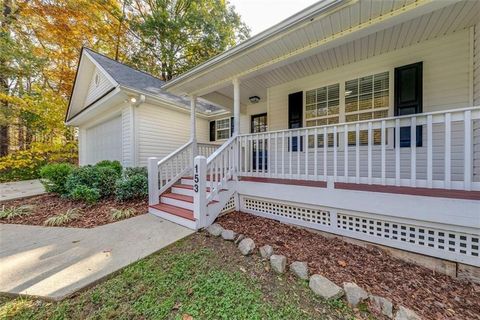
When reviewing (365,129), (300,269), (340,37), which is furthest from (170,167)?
(340,37)

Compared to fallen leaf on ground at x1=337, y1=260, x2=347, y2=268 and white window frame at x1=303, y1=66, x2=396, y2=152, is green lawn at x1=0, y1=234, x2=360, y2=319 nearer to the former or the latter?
fallen leaf on ground at x1=337, y1=260, x2=347, y2=268

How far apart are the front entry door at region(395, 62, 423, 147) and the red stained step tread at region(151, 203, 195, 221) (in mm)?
4242

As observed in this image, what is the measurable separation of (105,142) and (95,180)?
3.65 metres

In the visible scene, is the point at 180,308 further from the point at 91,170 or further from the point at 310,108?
the point at 91,170

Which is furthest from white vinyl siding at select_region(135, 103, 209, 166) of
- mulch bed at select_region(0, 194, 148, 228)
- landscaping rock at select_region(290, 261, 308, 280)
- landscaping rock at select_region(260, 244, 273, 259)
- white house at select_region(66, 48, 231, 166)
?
landscaping rock at select_region(290, 261, 308, 280)

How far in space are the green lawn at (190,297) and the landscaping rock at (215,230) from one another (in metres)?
0.70

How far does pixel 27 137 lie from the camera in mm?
12875

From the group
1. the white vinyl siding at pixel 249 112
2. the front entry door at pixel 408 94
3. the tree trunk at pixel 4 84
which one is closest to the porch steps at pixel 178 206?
the white vinyl siding at pixel 249 112

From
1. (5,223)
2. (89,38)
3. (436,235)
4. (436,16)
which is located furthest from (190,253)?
(89,38)

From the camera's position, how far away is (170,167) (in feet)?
17.8

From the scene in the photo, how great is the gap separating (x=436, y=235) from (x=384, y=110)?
2.68 m

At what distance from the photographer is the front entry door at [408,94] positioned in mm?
3738

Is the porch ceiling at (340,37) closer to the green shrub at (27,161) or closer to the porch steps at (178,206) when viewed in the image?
the porch steps at (178,206)

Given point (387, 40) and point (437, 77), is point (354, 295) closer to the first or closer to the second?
point (437, 77)
